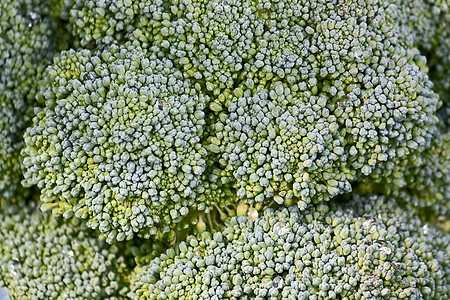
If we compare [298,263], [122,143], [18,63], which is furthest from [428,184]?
[18,63]

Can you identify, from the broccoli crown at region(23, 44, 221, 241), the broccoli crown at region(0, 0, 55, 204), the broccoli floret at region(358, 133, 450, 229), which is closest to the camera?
the broccoli crown at region(23, 44, 221, 241)

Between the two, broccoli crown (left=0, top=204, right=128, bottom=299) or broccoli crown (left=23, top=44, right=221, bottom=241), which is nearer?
broccoli crown (left=23, top=44, right=221, bottom=241)

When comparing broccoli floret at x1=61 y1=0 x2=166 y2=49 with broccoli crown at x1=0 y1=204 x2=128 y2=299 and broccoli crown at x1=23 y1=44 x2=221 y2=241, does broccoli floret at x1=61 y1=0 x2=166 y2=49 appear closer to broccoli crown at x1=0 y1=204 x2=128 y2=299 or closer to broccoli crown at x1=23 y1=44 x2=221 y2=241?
broccoli crown at x1=23 y1=44 x2=221 y2=241

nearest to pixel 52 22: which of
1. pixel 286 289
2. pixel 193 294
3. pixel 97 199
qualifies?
pixel 97 199

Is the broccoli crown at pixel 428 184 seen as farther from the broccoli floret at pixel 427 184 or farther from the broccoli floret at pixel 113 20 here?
the broccoli floret at pixel 113 20

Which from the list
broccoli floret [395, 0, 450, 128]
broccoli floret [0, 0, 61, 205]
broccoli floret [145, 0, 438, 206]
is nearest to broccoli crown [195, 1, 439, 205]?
broccoli floret [145, 0, 438, 206]

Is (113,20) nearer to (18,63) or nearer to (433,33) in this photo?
(18,63)

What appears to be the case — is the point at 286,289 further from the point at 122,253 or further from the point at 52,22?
the point at 52,22
